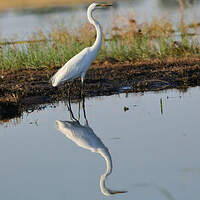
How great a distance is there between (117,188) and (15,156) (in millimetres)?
1842

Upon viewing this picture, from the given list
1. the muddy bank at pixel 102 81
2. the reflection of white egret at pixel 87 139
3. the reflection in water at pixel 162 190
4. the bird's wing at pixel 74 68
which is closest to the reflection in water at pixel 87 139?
the reflection of white egret at pixel 87 139

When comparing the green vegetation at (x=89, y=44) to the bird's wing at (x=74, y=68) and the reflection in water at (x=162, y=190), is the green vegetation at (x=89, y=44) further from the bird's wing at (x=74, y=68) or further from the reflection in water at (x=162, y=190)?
the reflection in water at (x=162, y=190)

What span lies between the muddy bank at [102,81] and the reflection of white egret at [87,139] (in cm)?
129

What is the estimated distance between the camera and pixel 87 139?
20.9 ft

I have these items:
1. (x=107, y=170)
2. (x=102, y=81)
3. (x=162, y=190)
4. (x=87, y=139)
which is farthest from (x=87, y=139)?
(x=102, y=81)

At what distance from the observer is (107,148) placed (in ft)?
19.5

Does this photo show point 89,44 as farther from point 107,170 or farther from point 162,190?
point 162,190

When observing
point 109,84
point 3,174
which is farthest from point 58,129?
point 109,84

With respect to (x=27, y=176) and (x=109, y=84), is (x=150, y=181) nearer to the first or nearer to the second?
(x=27, y=176)

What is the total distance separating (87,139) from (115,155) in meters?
0.77

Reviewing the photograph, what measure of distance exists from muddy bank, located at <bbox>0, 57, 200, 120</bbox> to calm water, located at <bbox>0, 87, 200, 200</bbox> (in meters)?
0.63

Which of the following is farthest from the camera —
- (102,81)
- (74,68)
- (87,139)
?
(102,81)

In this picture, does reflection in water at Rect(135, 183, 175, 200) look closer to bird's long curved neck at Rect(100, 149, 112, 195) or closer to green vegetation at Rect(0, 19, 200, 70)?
bird's long curved neck at Rect(100, 149, 112, 195)

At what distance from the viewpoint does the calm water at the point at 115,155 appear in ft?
15.4
